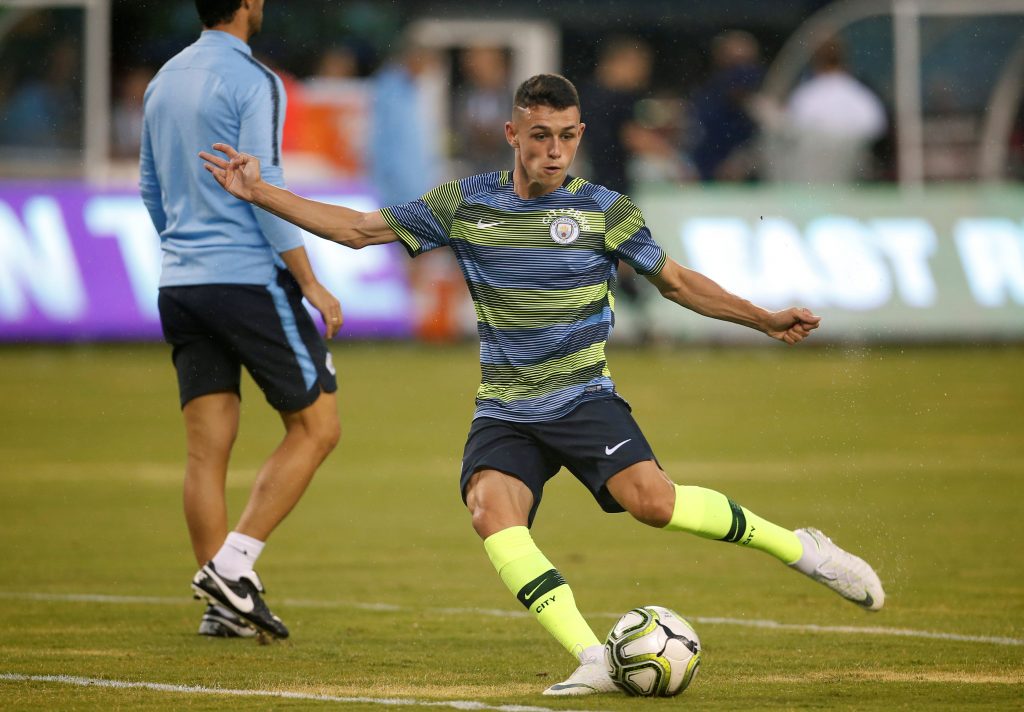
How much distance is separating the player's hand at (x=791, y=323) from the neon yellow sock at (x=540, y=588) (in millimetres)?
1215

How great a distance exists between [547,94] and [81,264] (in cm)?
1259

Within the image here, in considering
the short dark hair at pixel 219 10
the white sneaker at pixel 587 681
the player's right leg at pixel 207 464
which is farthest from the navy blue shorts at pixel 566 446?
the short dark hair at pixel 219 10

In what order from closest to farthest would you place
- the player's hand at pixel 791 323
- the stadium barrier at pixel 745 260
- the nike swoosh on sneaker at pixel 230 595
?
the player's hand at pixel 791 323, the nike swoosh on sneaker at pixel 230 595, the stadium barrier at pixel 745 260

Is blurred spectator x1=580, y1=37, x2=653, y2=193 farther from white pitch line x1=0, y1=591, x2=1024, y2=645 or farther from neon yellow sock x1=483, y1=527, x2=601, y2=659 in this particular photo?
neon yellow sock x1=483, y1=527, x2=601, y2=659

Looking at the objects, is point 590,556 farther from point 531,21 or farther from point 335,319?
point 531,21

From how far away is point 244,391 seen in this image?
16109 millimetres

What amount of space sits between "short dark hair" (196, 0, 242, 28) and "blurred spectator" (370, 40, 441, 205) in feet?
38.5

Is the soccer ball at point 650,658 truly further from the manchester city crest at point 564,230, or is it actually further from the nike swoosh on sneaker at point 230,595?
the nike swoosh on sneaker at point 230,595

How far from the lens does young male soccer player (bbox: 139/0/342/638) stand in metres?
6.89

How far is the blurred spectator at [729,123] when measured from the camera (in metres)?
19.8

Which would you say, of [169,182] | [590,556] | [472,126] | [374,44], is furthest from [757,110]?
[169,182]

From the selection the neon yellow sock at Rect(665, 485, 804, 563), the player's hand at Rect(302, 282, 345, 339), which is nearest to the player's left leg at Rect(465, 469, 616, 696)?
the neon yellow sock at Rect(665, 485, 804, 563)

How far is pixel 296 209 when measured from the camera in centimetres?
625

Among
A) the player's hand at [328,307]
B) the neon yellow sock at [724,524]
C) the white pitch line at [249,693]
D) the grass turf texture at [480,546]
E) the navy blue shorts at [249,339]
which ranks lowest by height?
the grass turf texture at [480,546]
